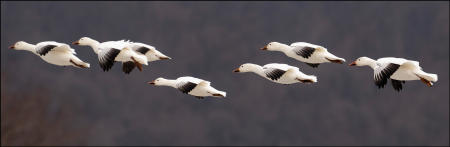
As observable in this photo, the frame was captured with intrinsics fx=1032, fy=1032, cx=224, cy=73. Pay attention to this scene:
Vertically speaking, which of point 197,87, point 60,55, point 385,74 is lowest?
point 197,87

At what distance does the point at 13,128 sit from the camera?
2667 centimetres

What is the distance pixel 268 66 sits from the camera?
1429cm

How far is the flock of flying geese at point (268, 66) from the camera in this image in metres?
13.2

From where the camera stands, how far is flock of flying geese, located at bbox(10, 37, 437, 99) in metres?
13.2

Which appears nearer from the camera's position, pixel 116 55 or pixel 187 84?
pixel 116 55

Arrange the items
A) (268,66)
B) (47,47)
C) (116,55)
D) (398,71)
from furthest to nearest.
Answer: (268,66), (47,47), (116,55), (398,71)

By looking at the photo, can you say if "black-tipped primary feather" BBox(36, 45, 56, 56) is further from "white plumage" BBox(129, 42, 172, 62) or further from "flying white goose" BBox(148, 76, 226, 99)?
"flying white goose" BBox(148, 76, 226, 99)

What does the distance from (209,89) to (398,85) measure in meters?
2.64

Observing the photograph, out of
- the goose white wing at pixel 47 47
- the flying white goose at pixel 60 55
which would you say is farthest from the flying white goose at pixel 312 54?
the goose white wing at pixel 47 47

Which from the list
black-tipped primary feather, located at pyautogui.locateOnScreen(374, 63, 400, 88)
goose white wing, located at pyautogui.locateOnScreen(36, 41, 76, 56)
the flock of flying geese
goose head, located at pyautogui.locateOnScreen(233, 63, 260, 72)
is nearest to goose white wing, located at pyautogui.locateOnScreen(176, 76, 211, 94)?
the flock of flying geese

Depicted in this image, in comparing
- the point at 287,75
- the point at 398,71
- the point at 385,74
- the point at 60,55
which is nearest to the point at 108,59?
the point at 60,55

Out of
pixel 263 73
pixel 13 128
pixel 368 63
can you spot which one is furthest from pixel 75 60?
pixel 13 128

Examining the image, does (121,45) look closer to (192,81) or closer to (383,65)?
(192,81)

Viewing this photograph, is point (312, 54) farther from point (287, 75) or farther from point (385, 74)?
point (385, 74)
